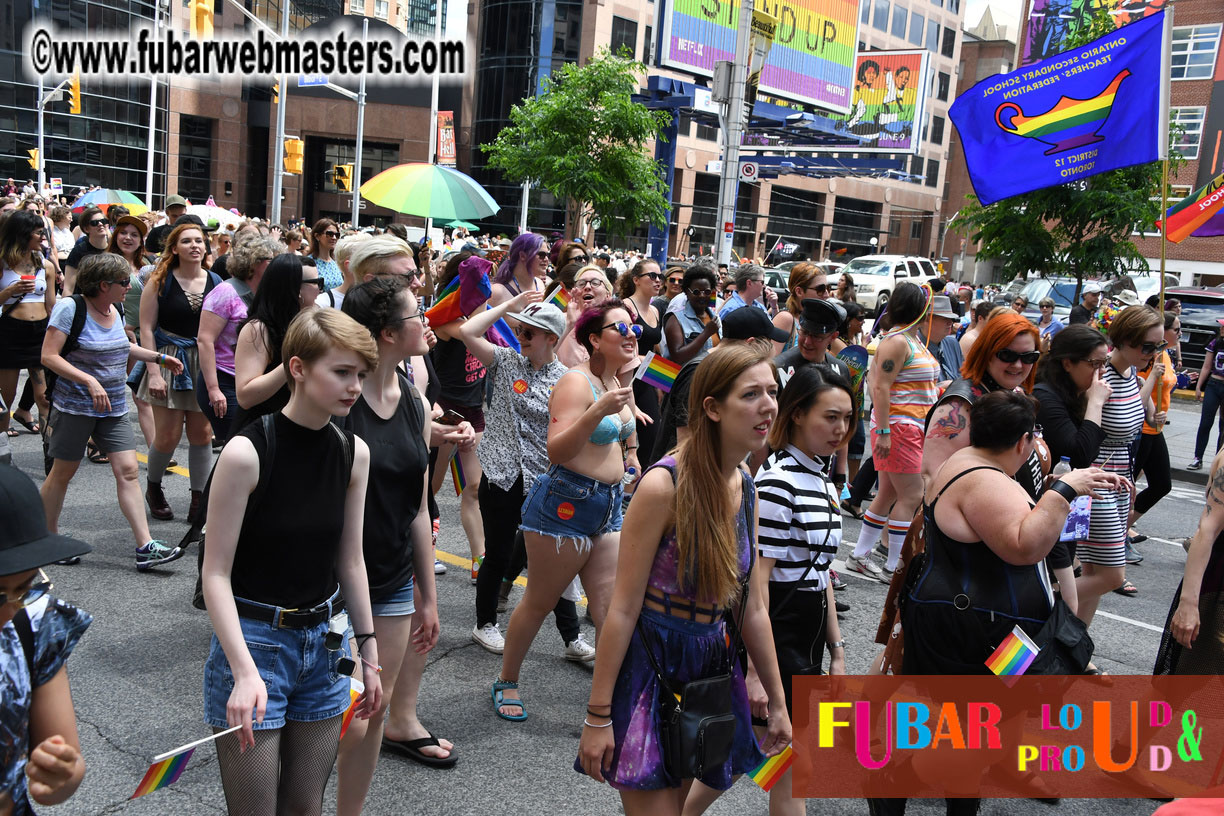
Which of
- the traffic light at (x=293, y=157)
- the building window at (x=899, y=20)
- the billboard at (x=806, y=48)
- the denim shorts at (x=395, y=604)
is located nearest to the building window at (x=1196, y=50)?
the billboard at (x=806, y=48)

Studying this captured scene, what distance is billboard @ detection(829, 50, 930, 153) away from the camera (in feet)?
130

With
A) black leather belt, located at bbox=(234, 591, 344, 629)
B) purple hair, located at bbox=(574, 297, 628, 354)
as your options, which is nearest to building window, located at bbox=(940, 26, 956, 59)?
purple hair, located at bbox=(574, 297, 628, 354)

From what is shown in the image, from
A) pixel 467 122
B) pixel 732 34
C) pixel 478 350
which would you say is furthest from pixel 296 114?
pixel 478 350

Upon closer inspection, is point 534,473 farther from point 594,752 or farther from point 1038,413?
point 1038,413

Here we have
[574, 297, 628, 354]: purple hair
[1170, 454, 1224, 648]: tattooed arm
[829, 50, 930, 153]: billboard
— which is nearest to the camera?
[1170, 454, 1224, 648]: tattooed arm

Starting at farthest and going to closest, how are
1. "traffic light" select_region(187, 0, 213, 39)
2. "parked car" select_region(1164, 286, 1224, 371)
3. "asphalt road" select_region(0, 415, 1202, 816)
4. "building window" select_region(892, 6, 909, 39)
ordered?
"building window" select_region(892, 6, 909, 39) < "parked car" select_region(1164, 286, 1224, 371) < "traffic light" select_region(187, 0, 213, 39) < "asphalt road" select_region(0, 415, 1202, 816)

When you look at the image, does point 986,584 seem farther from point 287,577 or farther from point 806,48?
point 806,48

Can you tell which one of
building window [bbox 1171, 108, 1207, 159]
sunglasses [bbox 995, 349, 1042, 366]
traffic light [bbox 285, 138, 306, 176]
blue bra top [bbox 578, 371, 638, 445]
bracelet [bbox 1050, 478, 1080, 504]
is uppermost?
building window [bbox 1171, 108, 1207, 159]

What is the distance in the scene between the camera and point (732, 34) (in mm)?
30281

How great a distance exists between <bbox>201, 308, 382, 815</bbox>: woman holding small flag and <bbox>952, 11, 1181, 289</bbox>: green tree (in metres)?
15.1

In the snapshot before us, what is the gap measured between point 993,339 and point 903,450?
6.18ft

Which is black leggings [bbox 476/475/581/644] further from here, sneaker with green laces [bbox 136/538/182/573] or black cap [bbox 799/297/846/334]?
black cap [bbox 799/297/846/334]

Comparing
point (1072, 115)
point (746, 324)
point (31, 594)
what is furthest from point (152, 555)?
point (1072, 115)

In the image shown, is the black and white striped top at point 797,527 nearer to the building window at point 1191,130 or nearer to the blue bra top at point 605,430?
the blue bra top at point 605,430
